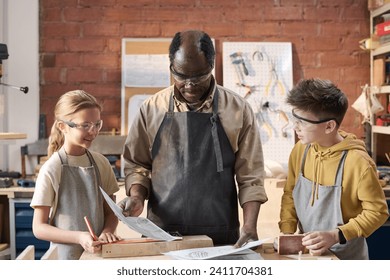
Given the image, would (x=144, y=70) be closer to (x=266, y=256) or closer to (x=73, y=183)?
(x=73, y=183)

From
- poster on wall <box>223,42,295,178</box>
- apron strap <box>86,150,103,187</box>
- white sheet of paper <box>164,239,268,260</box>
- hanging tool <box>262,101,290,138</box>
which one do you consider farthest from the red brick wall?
white sheet of paper <box>164,239,268,260</box>

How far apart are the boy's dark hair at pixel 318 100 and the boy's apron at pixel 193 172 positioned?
182 mm

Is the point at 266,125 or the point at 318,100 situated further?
the point at 266,125

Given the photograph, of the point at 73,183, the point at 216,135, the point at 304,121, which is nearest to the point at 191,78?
the point at 216,135

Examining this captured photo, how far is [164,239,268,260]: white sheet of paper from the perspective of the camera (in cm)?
115

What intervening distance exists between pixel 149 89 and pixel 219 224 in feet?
4.18

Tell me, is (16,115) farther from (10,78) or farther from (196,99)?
(196,99)

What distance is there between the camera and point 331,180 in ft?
4.46

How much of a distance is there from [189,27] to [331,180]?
1.41m

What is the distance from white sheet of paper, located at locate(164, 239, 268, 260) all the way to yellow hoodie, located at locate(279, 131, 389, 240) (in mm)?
244

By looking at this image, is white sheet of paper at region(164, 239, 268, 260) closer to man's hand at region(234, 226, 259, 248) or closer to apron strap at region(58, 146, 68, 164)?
man's hand at region(234, 226, 259, 248)

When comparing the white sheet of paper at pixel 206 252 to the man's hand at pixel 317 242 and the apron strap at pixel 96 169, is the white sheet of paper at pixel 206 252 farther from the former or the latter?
the apron strap at pixel 96 169
